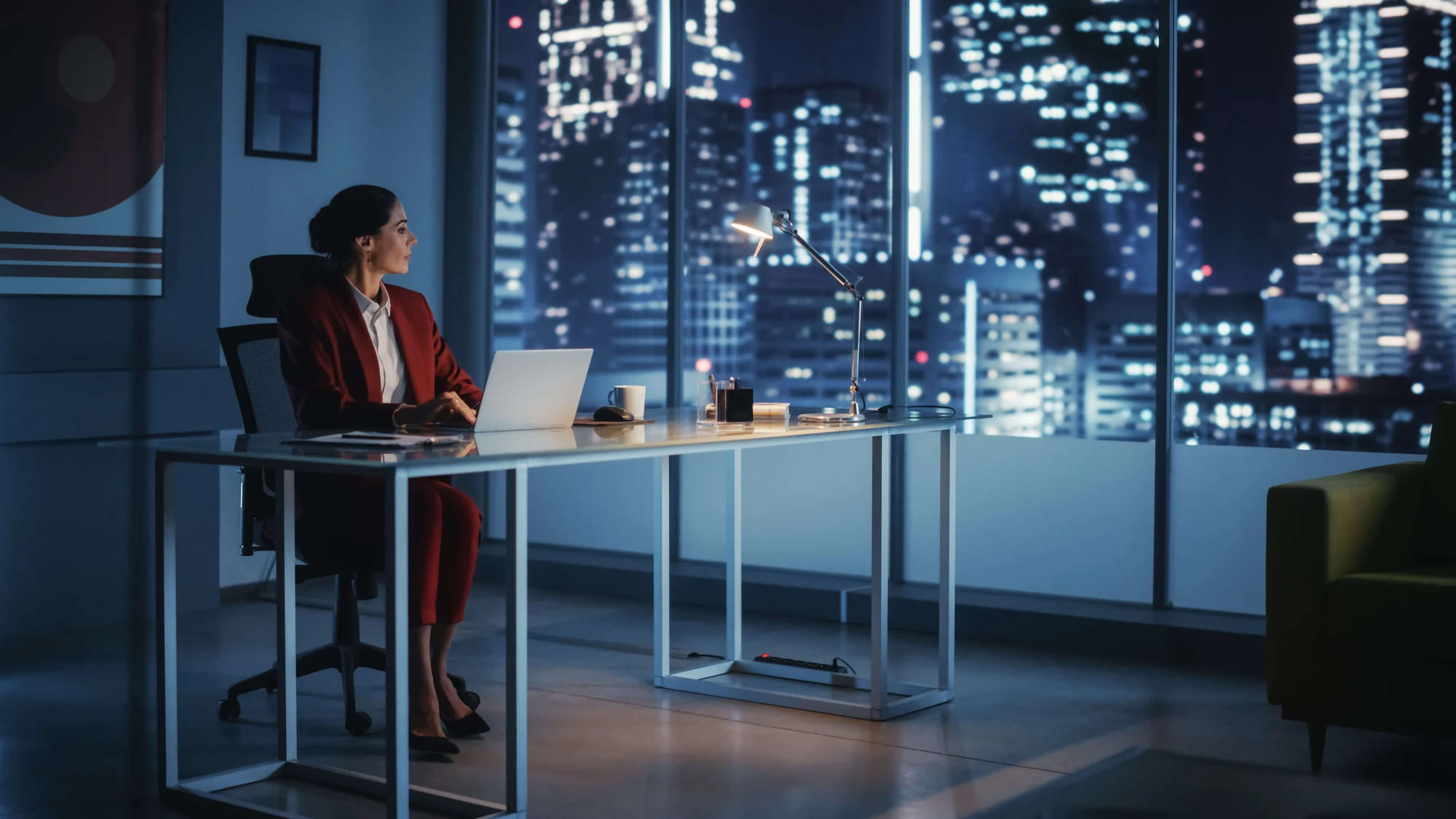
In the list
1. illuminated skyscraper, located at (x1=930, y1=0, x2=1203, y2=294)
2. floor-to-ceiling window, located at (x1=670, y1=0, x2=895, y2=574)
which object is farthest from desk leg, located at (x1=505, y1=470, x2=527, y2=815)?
illuminated skyscraper, located at (x1=930, y1=0, x2=1203, y2=294)

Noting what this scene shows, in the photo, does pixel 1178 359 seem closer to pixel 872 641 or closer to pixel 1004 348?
pixel 1004 348

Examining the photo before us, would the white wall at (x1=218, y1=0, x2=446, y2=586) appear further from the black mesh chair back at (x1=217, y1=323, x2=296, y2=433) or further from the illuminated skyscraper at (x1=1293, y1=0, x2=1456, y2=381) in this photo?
the illuminated skyscraper at (x1=1293, y1=0, x2=1456, y2=381)

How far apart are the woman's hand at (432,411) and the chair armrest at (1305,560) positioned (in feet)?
6.13

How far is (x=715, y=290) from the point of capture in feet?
19.2

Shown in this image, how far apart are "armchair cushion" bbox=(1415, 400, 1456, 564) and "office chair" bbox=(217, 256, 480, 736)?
8.25ft

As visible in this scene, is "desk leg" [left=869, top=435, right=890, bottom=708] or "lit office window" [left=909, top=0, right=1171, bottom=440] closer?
"desk leg" [left=869, top=435, right=890, bottom=708]

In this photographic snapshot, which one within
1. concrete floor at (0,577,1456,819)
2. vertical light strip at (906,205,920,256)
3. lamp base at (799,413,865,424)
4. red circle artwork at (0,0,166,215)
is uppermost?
red circle artwork at (0,0,166,215)

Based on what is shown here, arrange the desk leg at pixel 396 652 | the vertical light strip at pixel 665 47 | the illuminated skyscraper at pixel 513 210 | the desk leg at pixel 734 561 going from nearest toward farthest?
the desk leg at pixel 396 652, the desk leg at pixel 734 561, the vertical light strip at pixel 665 47, the illuminated skyscraper at pixel 513 210

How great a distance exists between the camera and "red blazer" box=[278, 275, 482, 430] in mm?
3287

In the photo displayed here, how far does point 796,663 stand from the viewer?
14.1 feet

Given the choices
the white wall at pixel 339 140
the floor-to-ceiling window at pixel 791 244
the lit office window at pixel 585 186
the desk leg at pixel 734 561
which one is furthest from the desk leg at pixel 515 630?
the lit office window at pixel 585 186

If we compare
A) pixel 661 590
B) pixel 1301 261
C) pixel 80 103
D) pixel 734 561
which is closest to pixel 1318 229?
pixel 1301 261

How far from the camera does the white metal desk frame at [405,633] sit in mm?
2543

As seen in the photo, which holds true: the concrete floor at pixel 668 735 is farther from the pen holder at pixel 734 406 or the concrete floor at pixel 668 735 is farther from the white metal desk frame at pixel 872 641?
the pen holder at pixel 734 406
